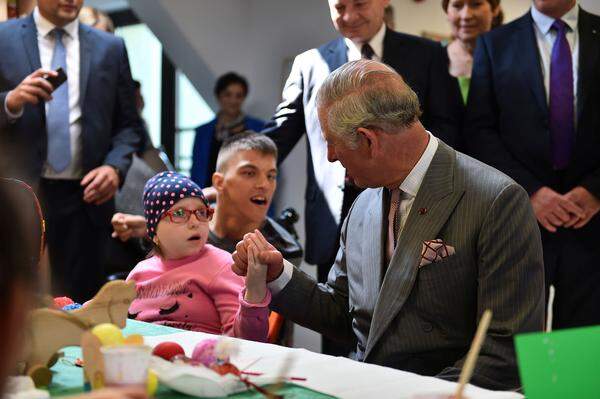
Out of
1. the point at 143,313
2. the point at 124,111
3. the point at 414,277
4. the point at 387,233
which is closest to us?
the point at 414,277

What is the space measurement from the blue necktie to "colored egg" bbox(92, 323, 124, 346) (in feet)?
8.10

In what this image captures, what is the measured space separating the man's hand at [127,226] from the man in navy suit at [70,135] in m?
0.08

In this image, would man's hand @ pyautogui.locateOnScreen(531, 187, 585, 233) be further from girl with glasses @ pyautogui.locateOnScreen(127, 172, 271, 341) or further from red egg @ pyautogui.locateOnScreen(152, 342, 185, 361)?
red egg @ pyautogui.locateOnScreen(152, 342, 185, 361)

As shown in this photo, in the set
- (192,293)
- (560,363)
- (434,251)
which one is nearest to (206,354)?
(560,363)

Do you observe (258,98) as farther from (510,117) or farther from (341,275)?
(341,275)

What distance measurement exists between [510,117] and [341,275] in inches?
56.3

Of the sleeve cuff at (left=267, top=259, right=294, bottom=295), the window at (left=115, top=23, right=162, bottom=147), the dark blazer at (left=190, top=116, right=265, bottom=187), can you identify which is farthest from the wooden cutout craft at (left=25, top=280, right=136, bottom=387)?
the window at (left=115, top=23, right=162, bottom=147)

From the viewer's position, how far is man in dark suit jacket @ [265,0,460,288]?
11.5 feet

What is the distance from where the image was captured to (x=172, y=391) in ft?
4.73

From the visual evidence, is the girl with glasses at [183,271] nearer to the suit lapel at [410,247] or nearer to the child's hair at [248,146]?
the suit lapel at [410,247]

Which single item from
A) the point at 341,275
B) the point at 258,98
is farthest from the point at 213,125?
the point at 341,275

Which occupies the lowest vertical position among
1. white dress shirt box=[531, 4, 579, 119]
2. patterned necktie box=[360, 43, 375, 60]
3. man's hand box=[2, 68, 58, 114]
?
man's hand box=[2, 68, 58, 114]

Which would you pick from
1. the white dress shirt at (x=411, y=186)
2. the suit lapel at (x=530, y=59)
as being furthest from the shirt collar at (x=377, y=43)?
the white dress shirt at (x=411, y=186)

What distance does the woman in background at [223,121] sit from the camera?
19.6 ft
